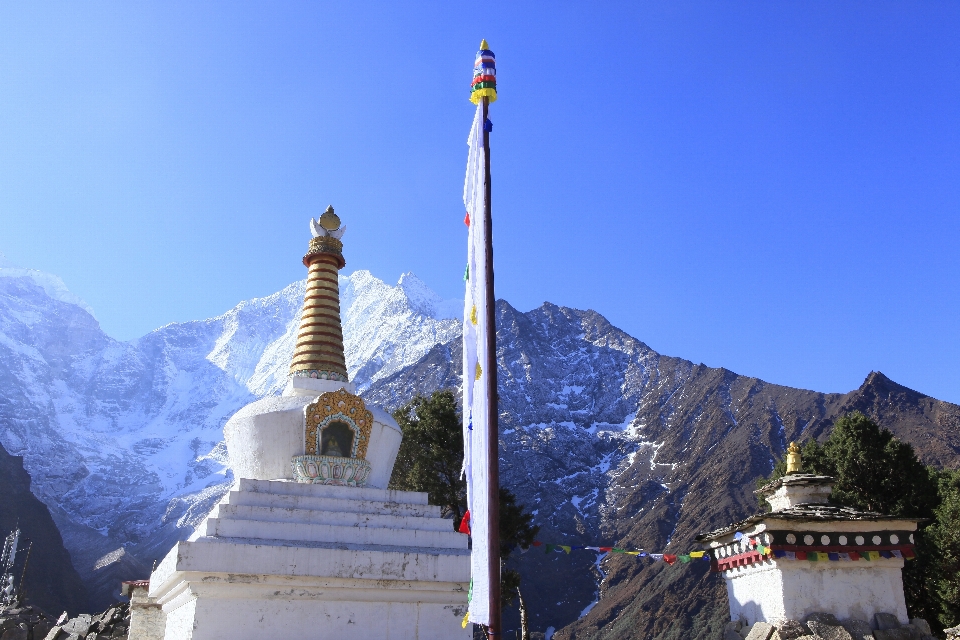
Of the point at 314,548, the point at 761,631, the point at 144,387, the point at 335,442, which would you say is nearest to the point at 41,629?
the point at 335,442

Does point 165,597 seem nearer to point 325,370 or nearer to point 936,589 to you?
point 325,370

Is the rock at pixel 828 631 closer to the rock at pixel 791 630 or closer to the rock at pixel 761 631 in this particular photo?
the rock at pixel 791 630

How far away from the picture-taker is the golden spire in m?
14.2

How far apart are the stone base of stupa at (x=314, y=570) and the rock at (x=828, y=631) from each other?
4329mm

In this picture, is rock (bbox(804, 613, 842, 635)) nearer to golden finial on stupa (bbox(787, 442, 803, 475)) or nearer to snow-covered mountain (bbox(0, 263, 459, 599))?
golden finial on stupa (bbox(787, 442, 803, 475))

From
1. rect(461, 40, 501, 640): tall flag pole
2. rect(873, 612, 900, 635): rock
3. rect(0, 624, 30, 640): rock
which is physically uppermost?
rect(461, 40, 501, 640): tall flag pole

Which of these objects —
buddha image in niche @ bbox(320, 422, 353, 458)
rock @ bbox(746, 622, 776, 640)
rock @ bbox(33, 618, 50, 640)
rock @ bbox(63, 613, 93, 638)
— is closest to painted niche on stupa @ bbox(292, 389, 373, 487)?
buddha image in niche @ bbox(320, 422, 353, 458)

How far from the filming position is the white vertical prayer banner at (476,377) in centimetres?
609

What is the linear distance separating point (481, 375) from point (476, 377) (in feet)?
0.26

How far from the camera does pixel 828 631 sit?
9.62 metres

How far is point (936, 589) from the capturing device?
16.1 meters

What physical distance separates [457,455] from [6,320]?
125 metres

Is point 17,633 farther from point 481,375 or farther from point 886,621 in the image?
point 886,621

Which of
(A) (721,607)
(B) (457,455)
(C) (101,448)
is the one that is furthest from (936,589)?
(C) (101,448)
